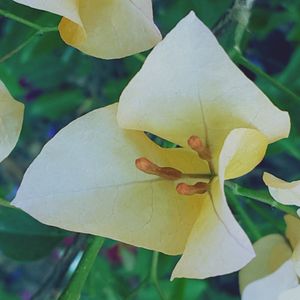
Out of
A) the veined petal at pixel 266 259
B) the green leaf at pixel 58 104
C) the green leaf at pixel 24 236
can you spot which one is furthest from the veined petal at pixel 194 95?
the green leaf at pixel 58 104

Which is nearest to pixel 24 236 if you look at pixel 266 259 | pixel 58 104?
pixel 266 259

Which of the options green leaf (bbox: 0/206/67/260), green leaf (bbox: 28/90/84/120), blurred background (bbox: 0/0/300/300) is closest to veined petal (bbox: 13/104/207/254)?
blurred background (bbox: 0/0/300/300)

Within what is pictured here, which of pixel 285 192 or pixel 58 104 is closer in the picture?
pixel 285 192

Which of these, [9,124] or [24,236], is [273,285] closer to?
[9,124]

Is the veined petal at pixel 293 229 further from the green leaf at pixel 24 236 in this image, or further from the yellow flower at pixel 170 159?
the green leaf at pixel 24 236

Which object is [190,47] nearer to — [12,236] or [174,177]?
[174,177]

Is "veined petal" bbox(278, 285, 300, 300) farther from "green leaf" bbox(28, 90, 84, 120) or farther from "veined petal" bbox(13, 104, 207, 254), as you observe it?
"green leaf" bbox(28, 90, 84, 120)
